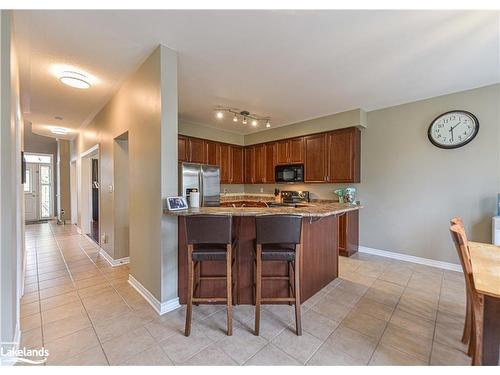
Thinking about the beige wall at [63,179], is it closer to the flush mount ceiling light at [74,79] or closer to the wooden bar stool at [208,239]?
the flush mount ceiling light at [74,79]

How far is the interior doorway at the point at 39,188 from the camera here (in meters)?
7.25

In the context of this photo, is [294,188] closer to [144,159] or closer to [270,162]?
[270,162]

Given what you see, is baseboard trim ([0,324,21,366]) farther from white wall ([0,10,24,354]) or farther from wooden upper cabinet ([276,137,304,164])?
wooden upper cabinet ([276,137,304,164])

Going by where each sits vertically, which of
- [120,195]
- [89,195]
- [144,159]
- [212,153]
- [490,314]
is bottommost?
[490,314]

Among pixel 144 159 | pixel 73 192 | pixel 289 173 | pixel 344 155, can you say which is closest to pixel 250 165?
pixel 289 173

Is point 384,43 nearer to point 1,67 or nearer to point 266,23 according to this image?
point 266,23

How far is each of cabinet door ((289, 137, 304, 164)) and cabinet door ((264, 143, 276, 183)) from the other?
47cm

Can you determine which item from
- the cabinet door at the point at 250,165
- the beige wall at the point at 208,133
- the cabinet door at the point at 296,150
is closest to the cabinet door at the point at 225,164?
the beige wall at the point at 208,133

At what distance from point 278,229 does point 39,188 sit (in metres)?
9.33

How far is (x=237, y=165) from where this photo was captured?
5.68 m

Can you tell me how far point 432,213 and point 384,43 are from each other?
271 centimetres

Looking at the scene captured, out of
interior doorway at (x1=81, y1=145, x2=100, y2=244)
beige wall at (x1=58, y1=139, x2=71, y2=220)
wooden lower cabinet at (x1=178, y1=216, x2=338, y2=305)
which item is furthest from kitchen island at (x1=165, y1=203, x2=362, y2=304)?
beige wall at (x1=58, y1=139, x2=71, y2=220)

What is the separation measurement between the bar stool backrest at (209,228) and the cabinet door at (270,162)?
350 centimetres

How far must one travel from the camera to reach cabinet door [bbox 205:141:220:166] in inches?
195
